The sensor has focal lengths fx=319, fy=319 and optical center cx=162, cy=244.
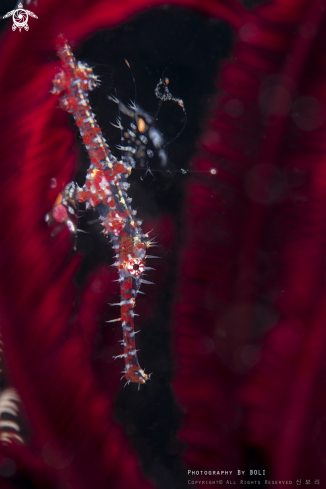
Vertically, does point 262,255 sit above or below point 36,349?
above

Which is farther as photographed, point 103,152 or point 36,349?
point 103,152

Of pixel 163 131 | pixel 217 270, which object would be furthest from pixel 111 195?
pixel 217 270

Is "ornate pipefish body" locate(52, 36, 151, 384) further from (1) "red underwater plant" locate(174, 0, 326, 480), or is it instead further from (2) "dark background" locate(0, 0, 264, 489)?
(1) "red underwater plant" locate(174, 0, 326, 480)

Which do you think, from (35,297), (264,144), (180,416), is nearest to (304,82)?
(264,144)

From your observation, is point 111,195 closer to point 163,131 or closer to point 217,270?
point 163,131

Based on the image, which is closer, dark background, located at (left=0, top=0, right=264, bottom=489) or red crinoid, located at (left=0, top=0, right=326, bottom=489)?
red crinoid, located at (left=0, top=0, right=326, bottom=489)

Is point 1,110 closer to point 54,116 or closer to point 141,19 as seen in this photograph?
point 54,116

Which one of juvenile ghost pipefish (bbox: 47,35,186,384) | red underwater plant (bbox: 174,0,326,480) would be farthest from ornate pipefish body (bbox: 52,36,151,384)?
red underwater plant (bbox: 174,0,326,480)
